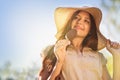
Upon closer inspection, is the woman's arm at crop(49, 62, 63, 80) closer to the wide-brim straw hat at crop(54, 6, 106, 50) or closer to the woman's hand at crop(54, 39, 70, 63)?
the woman's hand at crop(54, 39, 70, 63)

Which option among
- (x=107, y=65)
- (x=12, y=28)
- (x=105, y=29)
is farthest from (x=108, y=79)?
(x=12, y=28)

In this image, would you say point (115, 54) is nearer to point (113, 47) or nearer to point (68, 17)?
point (113, 47)

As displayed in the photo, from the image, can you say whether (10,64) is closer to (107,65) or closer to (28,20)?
(28,20)

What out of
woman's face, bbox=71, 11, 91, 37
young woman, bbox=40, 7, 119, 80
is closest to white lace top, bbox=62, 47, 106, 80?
young woman, bbox=40, 7, 119, 80

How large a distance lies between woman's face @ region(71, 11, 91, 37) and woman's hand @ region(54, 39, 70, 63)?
108 mm

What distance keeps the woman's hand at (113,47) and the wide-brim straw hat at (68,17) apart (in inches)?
1.2

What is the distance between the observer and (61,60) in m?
2.28

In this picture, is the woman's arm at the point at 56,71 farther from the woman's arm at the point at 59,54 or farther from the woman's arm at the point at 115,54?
the woman's arm at the point at 115,54

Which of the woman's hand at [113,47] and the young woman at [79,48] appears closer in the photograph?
the young woman at [79,48]

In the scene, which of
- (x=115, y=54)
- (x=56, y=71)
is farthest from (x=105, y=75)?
(x=56, y=71)

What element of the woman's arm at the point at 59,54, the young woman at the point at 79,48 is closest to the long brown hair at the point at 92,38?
the young woman at the point at 79,48

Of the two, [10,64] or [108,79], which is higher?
[10,64]

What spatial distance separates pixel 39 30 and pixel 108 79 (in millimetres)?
484

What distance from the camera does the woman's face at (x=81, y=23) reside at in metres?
2.35
